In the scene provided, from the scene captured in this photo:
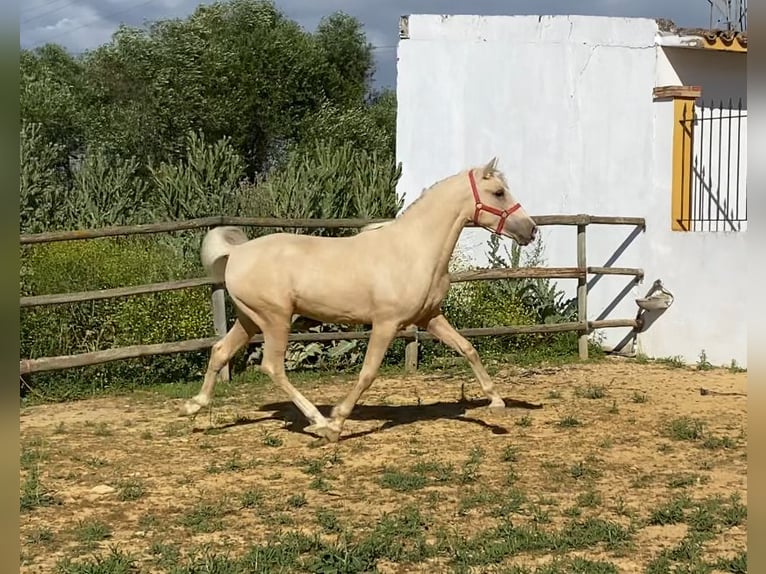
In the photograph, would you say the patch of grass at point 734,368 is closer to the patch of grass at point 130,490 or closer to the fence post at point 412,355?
the fence post at point 412,355

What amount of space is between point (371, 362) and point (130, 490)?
70.8 inches

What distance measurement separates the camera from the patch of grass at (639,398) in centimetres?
751

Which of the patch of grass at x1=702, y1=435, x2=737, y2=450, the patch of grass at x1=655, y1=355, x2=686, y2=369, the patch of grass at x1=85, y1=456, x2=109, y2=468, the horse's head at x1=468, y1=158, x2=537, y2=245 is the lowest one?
the patch of grass at x1=655, y1=355, x2=686, y2=369

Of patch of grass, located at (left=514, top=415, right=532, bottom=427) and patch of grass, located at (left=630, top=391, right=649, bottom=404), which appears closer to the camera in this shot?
patch of grass, located at (left=514, top=415, right=532, bottom=427)

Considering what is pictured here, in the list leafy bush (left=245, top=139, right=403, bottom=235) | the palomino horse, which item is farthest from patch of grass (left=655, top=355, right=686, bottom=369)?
the palomino horse

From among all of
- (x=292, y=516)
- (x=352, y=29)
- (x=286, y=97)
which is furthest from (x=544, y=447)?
(x=352, y=29)

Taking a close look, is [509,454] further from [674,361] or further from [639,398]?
[674,361]

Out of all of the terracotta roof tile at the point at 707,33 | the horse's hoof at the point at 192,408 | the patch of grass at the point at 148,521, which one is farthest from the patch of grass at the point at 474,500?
the terracotta roof tile at the point at 707,33

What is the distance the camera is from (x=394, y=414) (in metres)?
7.11

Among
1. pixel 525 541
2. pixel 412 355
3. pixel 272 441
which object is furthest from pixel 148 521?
pixel 412 355

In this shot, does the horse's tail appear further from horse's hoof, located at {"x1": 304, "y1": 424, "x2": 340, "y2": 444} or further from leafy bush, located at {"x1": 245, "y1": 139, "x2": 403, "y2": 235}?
leafy bush, located at {"x1": 245, "y1": 139, "x2": 403, "y2": 235}

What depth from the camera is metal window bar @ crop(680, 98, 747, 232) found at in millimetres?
9938

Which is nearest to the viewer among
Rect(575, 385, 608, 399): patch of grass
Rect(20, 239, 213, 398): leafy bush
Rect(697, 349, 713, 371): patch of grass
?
Rect(575, 385, 608, 399): patch of grass

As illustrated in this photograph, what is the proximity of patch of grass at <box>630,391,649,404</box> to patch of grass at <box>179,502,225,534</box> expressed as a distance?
411 centimetres
